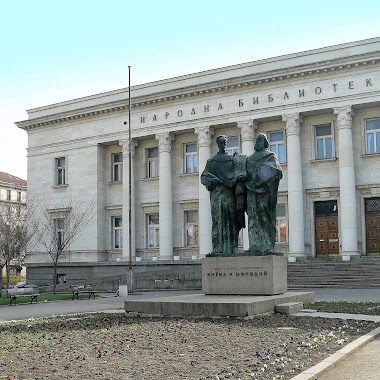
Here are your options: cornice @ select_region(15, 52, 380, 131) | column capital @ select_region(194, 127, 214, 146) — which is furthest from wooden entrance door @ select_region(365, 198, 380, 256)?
column capital @ select_region(194, 127, 214, 146)

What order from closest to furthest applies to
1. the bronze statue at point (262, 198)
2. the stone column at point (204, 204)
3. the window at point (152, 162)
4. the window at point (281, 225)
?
the bronze statue at point (262, 198)
the window at point (281, 225)
the stone column at point (204, 204)
the window at point (152, 162)

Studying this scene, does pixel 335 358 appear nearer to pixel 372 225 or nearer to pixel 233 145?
pixel 372 225

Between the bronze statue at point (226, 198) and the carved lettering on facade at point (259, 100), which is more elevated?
the carved lettering on facade at point (259, 100)

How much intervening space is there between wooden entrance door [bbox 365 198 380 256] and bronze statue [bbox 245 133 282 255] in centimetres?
2303

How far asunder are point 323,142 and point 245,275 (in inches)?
1009

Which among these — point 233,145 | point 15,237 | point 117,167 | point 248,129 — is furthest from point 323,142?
point 15,237

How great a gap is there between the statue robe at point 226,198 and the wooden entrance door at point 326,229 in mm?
23489

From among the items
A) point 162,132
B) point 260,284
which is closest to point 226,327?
point 260,284

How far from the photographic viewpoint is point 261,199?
17.2m

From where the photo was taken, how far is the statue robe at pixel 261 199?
17031 mm

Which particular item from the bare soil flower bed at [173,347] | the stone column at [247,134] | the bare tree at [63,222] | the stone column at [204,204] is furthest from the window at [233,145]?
the bare soil flower bed at [173,347]

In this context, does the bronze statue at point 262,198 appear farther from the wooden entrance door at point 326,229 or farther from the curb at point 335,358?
the wooden entrance door at point 326,229

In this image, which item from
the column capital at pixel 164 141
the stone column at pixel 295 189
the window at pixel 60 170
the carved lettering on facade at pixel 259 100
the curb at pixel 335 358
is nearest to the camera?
the curb at pixel 335 358

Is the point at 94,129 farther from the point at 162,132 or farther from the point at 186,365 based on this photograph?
the point at 186,365
